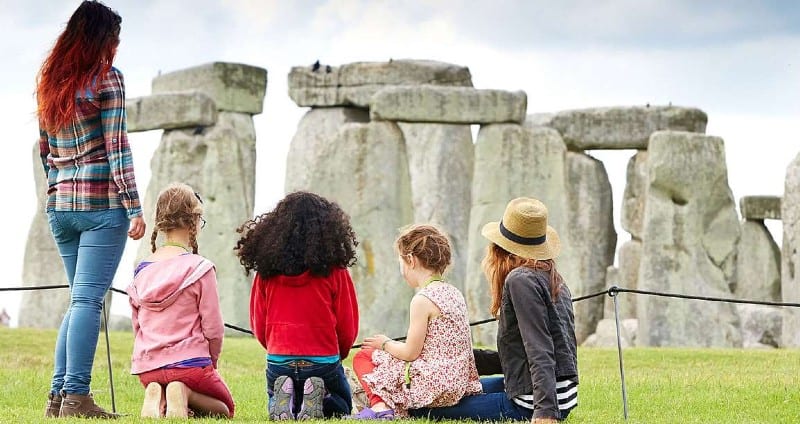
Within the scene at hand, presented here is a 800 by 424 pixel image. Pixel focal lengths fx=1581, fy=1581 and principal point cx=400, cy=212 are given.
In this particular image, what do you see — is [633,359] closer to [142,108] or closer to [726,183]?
[726,183]

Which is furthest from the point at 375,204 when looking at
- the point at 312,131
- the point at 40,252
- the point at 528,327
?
the point at 528,327

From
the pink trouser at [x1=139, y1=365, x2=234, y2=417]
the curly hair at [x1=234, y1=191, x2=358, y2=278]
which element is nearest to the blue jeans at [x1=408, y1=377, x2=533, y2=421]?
the curly hair at [x1=234, y1=191, x2=358, y2=278]

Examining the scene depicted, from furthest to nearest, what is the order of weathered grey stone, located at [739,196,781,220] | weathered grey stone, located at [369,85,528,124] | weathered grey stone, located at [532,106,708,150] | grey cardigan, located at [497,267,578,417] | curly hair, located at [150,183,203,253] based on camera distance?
1. weathered grey stone, located at [739,196,781,220]
2. weathered grey stone, located at [532,106,708,150]
3. weathered grey stone, located at [369,85,528,124]
4. curly hair, located at [150,183,203,253]
5. grey cardigan, located at [497,267,578,417]

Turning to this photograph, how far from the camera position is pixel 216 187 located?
65.8ft

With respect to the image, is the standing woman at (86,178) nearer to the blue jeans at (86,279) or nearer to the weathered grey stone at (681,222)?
the blue jeans at (86,279)

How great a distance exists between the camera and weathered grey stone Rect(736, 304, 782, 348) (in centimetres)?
2083

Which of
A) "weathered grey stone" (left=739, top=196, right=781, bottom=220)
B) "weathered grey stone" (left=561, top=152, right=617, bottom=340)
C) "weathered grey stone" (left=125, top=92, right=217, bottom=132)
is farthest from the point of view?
"weathered grey stone" (left=739, top=196, right=781, bottom=220)

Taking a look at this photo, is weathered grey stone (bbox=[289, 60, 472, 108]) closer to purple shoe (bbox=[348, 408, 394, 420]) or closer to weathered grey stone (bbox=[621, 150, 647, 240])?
weathered grey stone (bbox=[621, 150, 647, 240])

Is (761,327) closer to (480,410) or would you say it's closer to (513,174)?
(513,174)

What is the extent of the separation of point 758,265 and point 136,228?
16768 mm

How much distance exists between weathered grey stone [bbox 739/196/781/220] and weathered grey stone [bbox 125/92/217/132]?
8.52 meters

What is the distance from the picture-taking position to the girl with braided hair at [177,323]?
25.9 ft

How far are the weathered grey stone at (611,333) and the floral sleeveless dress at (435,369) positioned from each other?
1173 centimetres

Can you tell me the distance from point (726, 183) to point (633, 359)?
5745 millimetres
